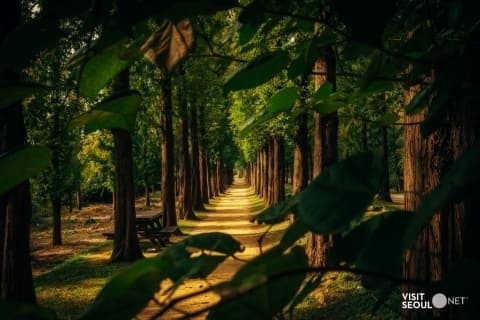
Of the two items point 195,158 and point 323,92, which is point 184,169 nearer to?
point 195,158

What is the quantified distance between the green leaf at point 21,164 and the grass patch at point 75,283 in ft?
28.8

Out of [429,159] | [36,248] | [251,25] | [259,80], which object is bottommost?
[36,248]

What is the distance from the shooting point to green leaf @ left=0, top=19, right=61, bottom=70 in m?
0.53

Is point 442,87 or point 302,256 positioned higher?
point 442,87

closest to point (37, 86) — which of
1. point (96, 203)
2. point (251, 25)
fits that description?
point (251, 25)

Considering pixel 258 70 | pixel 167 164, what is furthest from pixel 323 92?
pixel 167 164

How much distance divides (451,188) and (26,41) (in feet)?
1.55

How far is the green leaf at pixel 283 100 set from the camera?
2.77ft

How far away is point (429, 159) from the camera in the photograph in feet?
6.07

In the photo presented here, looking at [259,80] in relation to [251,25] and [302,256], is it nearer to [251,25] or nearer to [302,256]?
[251,25]

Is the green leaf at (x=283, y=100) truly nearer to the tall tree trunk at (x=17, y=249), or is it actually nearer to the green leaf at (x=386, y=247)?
the green leaf at (x=386, y=247)

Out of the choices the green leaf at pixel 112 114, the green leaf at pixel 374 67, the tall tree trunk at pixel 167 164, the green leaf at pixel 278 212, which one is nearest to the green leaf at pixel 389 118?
the green leaf at pixel 374 67

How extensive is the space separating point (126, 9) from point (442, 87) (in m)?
0.42

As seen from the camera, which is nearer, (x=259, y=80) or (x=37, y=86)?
(x=37, y=86)
